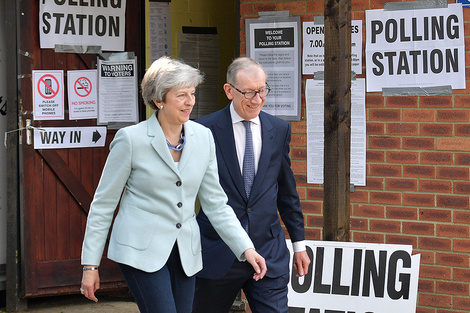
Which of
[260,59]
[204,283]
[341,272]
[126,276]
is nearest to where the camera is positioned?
[126,276]

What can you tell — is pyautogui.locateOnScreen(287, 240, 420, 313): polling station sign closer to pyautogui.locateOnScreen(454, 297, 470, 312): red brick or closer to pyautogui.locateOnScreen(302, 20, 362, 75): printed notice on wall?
pyautogui.locateOnScreen(454, 297, 470, 312): red brick

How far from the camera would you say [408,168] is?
5.93 meters

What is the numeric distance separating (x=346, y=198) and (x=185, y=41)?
3.26m

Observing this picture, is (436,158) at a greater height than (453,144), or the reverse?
(453,144)

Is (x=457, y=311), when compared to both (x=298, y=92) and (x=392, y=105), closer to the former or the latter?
(x=392, y=105)

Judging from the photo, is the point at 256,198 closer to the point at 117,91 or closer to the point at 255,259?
the point at 255,259

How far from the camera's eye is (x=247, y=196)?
4199 millimetres

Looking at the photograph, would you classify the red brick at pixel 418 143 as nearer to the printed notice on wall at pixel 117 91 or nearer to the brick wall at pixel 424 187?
the brick wall at pixel 424 187

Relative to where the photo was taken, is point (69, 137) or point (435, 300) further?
point (69, 137)

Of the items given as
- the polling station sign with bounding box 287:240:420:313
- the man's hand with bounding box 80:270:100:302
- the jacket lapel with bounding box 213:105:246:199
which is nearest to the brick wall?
the polling station sign with bounding box 287:240:420:313

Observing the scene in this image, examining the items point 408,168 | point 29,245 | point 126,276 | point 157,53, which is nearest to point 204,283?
point 126,276

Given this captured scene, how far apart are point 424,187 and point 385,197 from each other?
0.30m

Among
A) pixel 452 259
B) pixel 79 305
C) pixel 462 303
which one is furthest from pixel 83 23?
pixel 462 303

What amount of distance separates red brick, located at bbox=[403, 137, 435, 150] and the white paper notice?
2693 mm
